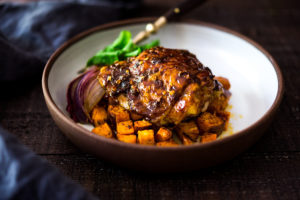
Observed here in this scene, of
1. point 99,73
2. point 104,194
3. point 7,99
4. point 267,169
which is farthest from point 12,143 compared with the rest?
point 267,169

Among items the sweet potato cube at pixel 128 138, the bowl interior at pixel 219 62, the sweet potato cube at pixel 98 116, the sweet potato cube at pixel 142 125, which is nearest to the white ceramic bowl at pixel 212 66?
the bowl interior at pixel 219 62

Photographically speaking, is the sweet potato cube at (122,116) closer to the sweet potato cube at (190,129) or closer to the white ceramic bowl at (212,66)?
the white ceramic bowl at (212,66)

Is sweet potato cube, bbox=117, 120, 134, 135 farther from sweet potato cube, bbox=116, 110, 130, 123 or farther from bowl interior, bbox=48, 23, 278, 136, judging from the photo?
bowl interior, bbox=48, 23, 278, 136

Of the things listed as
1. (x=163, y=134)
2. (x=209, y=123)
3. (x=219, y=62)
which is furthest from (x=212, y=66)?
(x=163, y=134)

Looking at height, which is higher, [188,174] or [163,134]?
[163,134]

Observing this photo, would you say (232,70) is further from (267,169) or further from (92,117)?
(92,117)

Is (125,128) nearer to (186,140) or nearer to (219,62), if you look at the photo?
(186,140)
